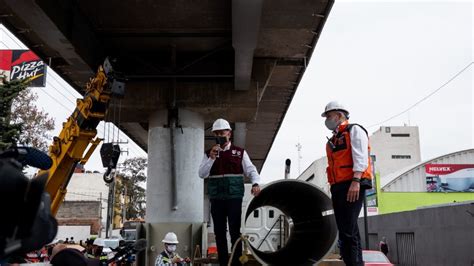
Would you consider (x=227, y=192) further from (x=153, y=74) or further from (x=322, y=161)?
(x=322, y=161)

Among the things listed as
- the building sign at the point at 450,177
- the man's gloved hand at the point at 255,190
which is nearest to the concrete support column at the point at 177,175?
the man's gloved hand at the point at 255,190

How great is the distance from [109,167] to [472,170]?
123 feet

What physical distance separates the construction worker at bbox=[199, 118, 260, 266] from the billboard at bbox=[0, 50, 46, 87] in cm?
2874

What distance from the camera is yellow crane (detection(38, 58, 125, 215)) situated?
9609 mm

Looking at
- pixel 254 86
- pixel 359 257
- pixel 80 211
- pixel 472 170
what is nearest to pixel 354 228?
pixel 359 257

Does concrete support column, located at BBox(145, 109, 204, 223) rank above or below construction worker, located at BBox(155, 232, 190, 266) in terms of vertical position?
above

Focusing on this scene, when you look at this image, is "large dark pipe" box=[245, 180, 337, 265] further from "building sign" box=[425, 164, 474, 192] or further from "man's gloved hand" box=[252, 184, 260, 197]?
"building sign" box=[425, 164, 474, 192]

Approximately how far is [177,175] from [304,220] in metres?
4.75

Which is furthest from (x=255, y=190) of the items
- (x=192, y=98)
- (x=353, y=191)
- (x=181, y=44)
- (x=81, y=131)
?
(x=192, y=98)

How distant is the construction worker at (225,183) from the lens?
6504 mm

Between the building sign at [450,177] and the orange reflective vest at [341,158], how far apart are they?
3781cm

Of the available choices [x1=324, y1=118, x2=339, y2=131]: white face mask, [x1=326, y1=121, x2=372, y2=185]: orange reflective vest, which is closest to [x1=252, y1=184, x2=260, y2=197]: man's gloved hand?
[x1=326, y1=121, x2=372, y2=185]: orange reflective vest

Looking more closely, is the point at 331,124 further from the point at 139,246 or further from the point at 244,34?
the point at 244,34

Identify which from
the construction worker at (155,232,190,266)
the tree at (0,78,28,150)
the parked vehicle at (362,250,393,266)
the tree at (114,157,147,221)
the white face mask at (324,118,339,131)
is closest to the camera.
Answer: the white face mask at (324,118,339,131)
